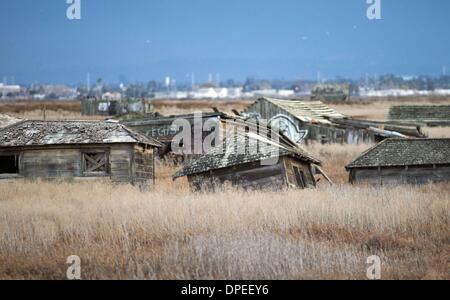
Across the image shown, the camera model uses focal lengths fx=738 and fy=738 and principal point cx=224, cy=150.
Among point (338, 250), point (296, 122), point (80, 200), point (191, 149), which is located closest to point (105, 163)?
point (80, 200)

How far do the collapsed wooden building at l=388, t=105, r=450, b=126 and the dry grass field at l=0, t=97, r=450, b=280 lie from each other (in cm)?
3087

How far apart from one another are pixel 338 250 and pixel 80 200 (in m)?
7.65

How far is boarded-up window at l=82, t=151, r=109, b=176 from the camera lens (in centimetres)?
2309

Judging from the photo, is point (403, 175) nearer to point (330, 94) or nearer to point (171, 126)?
point (171, 126)

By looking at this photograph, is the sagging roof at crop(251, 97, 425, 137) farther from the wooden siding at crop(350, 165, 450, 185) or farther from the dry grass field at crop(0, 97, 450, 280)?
the dry grass field at crop(0, 97, 450, 280)

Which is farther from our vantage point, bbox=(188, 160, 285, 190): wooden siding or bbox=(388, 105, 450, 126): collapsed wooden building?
bbox=(388, 105, 450, 126): collapsed wooden building

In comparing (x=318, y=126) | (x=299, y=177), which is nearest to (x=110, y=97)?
(x=318, y=126)

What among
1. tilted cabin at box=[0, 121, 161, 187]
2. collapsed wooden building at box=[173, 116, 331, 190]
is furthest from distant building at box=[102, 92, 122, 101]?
collapsed wooden building at box=[173, 116, 331, 190]

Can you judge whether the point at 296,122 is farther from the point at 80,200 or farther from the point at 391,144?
the point at 80,200

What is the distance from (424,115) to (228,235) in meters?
38.8

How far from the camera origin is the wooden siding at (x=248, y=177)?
21.0m

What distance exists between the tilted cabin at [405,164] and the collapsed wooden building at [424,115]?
23.3m

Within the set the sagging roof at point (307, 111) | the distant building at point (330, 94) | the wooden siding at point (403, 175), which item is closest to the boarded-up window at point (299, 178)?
the wooden siding at point (403, 175)

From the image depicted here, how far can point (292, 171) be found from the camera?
22.2 m
